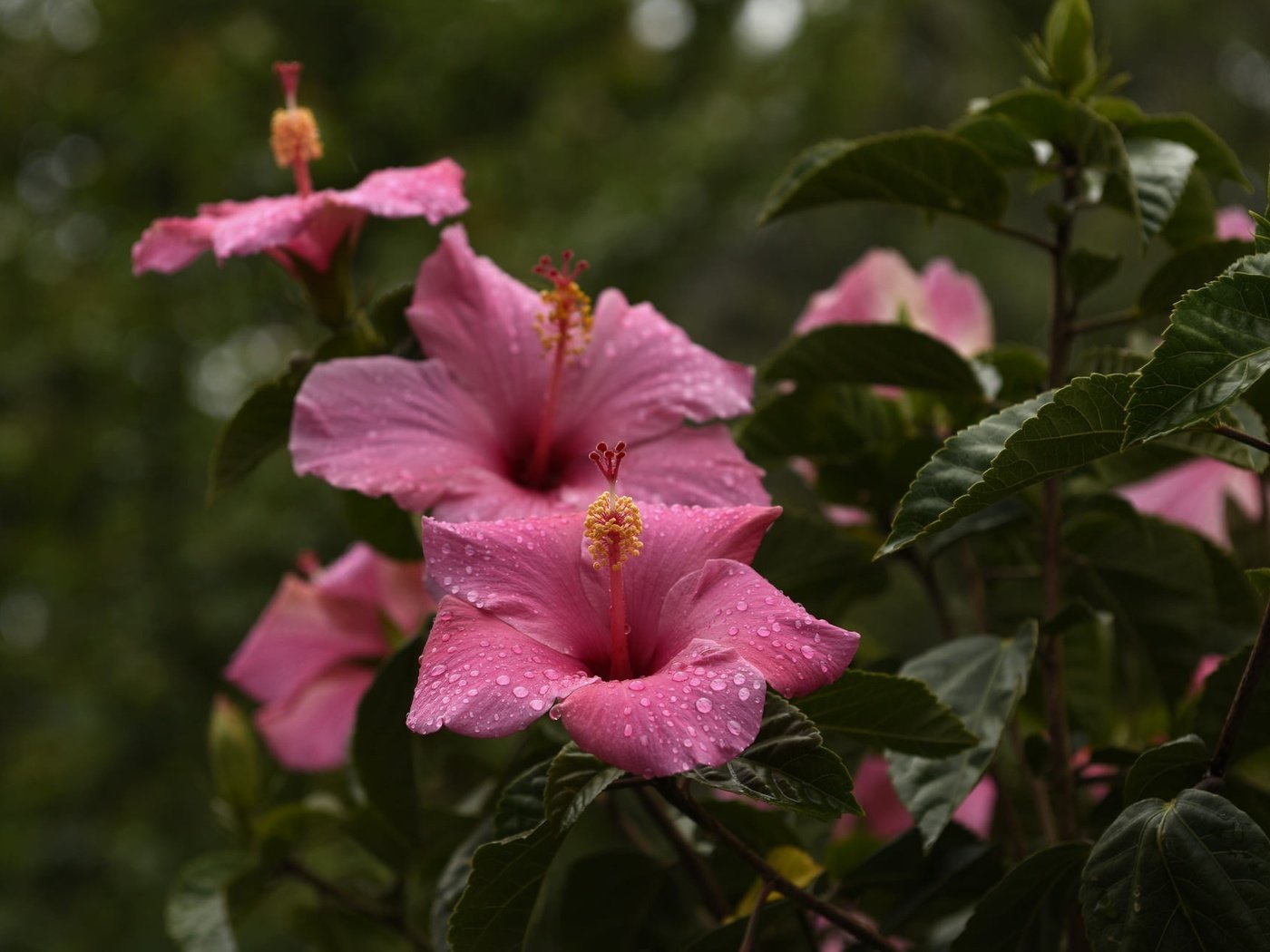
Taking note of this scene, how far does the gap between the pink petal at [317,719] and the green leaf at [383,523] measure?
16 cm

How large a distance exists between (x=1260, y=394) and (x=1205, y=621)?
0.58 feet

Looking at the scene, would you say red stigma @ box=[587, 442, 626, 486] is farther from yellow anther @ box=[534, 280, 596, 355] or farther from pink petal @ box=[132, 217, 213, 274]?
pink petal @ box=[132, 217, 213, 274]

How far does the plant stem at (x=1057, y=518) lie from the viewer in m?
0.69

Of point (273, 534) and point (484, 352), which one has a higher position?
point (484, 352)

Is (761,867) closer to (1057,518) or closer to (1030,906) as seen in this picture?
(1030,906)

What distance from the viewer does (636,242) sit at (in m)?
3.82

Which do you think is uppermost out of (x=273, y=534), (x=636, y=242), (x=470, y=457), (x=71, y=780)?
(x=470, y=457)

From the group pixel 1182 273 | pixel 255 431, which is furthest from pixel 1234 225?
pixel 255 431

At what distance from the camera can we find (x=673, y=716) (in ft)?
1.53

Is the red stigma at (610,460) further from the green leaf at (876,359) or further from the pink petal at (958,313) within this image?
the pink petal at (958,313)

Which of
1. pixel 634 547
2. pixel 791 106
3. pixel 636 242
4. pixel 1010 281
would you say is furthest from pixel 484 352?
pixel 1010 281

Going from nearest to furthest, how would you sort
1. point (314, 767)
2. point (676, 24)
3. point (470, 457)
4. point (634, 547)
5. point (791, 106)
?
point (634, 547) → point (470, 457) → point (314, 767) → point (791, 106) → point (676, 24)

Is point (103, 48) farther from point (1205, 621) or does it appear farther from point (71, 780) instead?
point (1205, 621)

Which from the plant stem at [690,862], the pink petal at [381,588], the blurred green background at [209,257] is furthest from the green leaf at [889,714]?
the blurred green background at [209,257]
